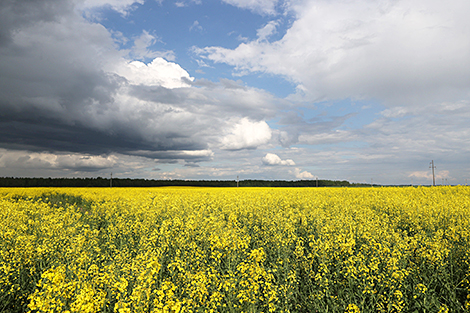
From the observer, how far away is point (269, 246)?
7594mm

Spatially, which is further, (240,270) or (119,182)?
(119,182)

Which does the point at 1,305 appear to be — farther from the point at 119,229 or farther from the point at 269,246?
the point at 269,246

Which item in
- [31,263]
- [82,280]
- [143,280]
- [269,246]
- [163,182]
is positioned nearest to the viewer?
[143,280]

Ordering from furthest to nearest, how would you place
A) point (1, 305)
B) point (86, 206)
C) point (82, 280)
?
point (86, 206), point (1, 305), point (82, 280)

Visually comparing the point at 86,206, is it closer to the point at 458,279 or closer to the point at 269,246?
the point at 269,246

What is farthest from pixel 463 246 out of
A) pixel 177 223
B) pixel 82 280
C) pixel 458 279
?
pixel 82 280

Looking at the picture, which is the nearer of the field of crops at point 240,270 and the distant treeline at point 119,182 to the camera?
the field of crops at point 240,270

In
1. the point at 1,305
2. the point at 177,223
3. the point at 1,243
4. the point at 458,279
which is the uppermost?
the point at 177,223

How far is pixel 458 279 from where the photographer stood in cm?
639

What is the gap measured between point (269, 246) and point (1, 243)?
8.38 meters

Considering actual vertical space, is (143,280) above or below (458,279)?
above

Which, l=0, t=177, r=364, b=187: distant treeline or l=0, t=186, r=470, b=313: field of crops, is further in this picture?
l=0, t=177, r=364, b=187: distant treeline

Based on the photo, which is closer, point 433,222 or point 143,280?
point 143,280

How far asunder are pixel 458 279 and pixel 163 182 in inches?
2766
